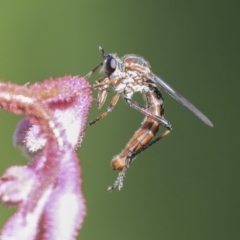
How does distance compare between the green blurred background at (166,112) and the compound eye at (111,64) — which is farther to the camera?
the green blurred background at (166,112)

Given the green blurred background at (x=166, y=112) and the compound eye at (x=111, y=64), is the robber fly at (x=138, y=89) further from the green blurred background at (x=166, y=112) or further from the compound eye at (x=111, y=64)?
the green blurred background at (x=166, y=112)

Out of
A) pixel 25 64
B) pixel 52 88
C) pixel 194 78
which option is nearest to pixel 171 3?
pixel 194 78

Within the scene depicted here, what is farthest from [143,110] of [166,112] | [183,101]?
[166,112]

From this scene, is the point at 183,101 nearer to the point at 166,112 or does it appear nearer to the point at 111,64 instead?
the point at 111,64

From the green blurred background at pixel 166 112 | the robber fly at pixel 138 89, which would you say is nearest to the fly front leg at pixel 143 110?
the robber fly at pixel 138 89

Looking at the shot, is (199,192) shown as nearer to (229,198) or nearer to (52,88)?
(229,198)

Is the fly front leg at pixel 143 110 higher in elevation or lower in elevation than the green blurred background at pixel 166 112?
lower
